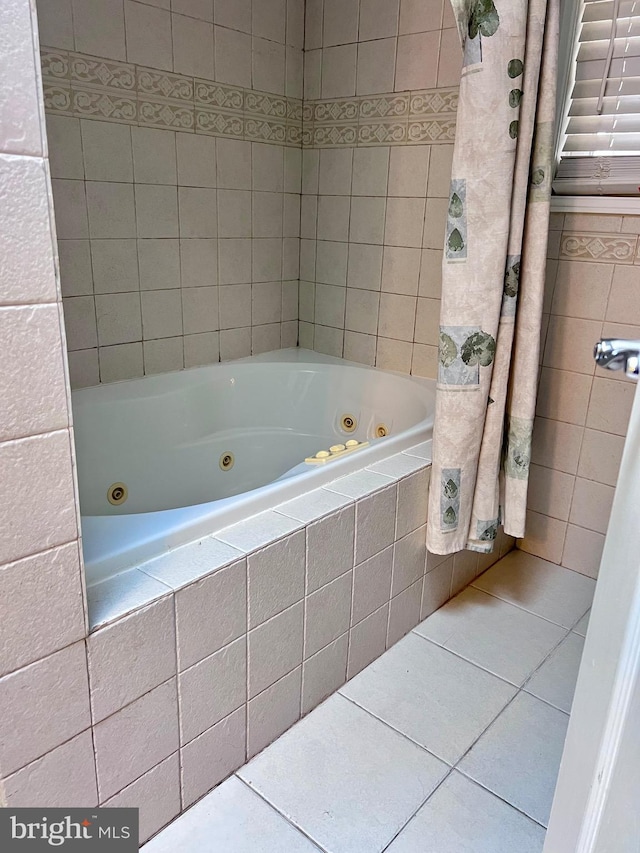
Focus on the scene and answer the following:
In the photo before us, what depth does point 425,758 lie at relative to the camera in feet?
4.47

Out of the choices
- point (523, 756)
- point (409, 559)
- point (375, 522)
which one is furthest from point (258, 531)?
point (523, 756)

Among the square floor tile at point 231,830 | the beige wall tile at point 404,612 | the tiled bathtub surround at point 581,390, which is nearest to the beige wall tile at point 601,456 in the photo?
the tiled bathtub surround at point 581,390

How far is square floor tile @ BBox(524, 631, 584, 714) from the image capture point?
154 centimetres

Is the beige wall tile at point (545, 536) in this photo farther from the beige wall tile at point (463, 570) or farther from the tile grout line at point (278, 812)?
the tile grout line at point (278, 812)

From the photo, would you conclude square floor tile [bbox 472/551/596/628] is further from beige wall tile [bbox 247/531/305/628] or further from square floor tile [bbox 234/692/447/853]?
beige wall tile [bbox 247/531/305/628]

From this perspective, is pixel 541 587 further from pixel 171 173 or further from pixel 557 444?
pixel 171 173

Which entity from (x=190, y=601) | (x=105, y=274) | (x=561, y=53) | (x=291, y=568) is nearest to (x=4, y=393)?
(x=190, y=601)

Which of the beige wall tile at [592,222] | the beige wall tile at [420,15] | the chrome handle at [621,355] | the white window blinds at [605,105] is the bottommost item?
the chrome handle at [621,355]

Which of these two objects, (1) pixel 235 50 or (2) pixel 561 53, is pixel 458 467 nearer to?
(2) pixel 561 53

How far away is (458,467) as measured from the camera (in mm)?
1591

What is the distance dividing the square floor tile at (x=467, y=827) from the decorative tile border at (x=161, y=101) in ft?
6.13

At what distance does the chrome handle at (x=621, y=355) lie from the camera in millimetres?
592

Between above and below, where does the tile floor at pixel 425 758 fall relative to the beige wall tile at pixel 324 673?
below

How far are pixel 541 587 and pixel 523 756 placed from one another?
704 mm
